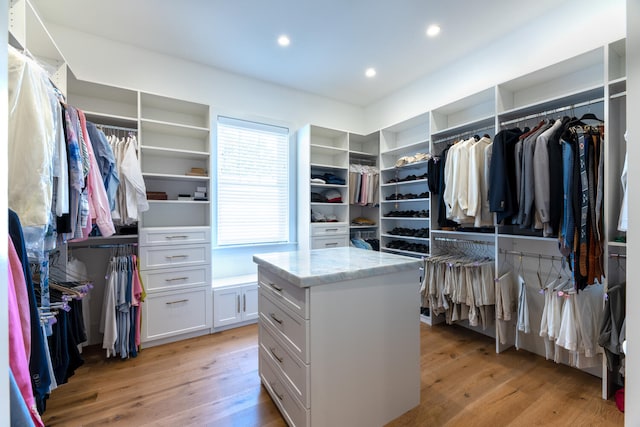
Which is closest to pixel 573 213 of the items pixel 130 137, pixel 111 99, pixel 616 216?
pixel 616 216

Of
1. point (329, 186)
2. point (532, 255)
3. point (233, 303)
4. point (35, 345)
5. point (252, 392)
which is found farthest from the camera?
point (329, 186)

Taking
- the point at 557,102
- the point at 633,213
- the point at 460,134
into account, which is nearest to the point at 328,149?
the point at 460,134

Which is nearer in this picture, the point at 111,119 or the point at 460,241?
the point at 111,119

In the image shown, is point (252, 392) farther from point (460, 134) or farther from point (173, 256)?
point (460, 134)

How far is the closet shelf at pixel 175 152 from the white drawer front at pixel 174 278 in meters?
1.17

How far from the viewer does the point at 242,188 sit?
11.0 feet

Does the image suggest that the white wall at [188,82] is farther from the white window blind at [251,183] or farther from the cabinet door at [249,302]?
the cabinet door at [249,302]

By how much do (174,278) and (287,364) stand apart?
5.43 feet

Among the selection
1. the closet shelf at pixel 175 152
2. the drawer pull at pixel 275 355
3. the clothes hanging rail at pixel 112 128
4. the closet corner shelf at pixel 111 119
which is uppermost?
the closet corner shelf at pixel 111 119

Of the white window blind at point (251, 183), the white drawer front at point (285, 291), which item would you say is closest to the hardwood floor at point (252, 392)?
the white drawer front at point (285, 291)

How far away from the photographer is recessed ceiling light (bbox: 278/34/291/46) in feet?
8.47

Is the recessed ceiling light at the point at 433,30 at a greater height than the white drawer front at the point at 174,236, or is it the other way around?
the recessed ceiling light at the point at 433,30

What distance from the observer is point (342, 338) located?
1.40 metres

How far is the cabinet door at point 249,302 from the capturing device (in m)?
2.94
